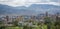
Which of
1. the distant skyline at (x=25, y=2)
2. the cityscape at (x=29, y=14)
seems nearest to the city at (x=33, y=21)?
the cityscape at (x=29, y=14)

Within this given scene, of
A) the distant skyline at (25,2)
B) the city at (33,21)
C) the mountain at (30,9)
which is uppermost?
the distant skyline at (25,2)

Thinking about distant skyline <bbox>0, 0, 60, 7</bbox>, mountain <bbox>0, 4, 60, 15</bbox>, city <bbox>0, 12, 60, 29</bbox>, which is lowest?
city <bbox>0, 12, 60, 29</bbox>

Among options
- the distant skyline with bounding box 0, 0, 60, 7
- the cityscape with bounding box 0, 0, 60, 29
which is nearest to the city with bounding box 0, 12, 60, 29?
the cityscape with bounding box 0, 0, 60, 29

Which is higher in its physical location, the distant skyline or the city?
the distant skyline

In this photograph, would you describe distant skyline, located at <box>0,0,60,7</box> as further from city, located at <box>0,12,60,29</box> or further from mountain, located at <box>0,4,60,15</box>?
city, located at <box>0,12,60,29</box>

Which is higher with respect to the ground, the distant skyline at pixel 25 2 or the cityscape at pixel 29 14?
the distant skyline at pixel 25 2

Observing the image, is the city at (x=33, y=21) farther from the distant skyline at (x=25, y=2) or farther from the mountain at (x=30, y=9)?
the distant skyline at (x=25, y=2)

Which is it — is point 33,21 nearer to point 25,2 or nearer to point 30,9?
point 30,9

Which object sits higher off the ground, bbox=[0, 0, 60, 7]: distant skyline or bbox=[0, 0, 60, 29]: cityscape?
bbox=[0, 0, 60, 7]: distant skyline

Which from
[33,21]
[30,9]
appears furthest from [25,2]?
[33,21]
